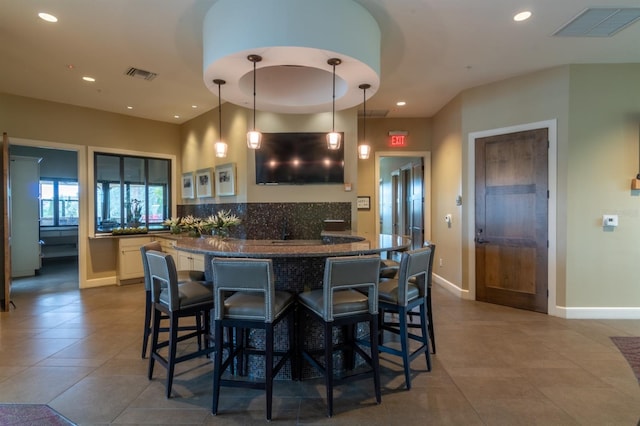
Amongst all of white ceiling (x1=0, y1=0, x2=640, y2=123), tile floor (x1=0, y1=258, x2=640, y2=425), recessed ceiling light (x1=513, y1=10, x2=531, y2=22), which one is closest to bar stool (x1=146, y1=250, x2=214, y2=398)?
tile floor (x1=0, y1=258, x2=640, y2=425)

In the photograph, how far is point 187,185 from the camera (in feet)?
20.3

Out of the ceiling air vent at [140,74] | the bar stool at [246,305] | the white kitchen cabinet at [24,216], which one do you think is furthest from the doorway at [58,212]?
the bar stool at [246,305]

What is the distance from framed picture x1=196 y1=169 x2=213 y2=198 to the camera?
18.1ft

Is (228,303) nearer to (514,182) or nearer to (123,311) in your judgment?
(123,311)

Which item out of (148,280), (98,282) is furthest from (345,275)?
(98,282)

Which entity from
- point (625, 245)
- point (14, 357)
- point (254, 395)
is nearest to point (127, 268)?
point (14, 357)

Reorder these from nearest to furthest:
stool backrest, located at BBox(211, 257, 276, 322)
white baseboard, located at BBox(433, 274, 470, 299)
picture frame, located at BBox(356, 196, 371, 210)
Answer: stool backrest, located at BBox(211, 257, 276, 322), white baseboard, located at BBox(433, 274, 470, 299), picture frame, located at BBox(356, 196, 371, 210)

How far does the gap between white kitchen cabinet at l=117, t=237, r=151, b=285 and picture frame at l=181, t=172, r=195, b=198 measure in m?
1.08

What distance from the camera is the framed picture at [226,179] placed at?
505 cm

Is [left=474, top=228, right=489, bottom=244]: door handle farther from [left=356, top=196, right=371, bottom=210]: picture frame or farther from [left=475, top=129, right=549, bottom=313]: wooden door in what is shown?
[left=356, top=196, right=371, bottom=210]: picture frame

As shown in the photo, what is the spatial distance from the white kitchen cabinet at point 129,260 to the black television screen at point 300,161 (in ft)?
8.69

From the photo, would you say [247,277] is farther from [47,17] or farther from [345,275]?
[47,17]

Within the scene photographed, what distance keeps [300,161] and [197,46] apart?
2.08 meters

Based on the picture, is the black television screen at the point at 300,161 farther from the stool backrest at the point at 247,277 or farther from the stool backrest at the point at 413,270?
the stool backrest at the point at 247,277
